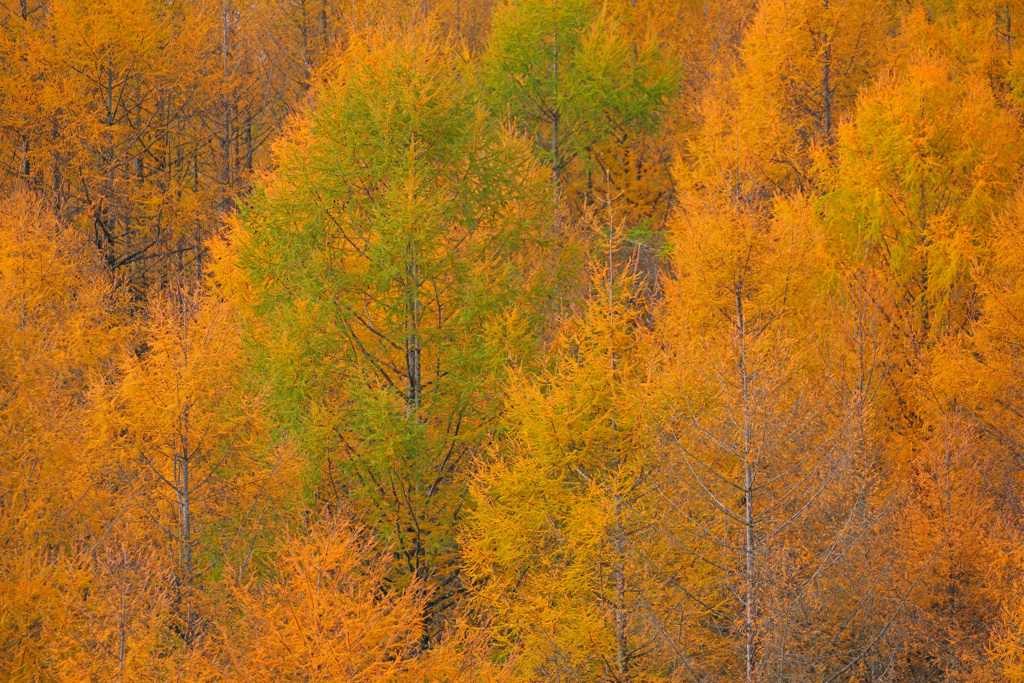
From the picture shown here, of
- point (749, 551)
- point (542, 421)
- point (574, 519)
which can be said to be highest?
point (542, 421)

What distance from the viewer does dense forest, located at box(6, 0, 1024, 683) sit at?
1134cm

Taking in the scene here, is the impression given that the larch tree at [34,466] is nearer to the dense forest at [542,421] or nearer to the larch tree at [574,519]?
the dense forest at [542,421]

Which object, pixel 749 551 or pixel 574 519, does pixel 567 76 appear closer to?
pixel 574 519

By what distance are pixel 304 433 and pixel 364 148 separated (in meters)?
4.14

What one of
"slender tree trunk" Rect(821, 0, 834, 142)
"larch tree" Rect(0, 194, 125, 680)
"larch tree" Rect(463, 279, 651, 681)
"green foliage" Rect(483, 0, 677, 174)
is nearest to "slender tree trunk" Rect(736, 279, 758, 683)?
"larch tree" Rect(463, 279, 651, 681)

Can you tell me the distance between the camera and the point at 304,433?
520 inches

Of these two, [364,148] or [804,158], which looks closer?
[364,148]

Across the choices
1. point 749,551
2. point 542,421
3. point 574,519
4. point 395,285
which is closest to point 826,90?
point 395,285

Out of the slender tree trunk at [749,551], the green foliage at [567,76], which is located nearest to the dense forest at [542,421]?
the slender tree trunk at [749,551]

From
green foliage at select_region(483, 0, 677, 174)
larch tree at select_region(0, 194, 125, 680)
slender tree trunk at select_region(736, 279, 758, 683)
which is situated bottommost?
larch tree at select_region(0, 194, 125, 680)

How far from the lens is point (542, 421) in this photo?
11914mm

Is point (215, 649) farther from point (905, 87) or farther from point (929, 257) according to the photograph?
point (905, 87)

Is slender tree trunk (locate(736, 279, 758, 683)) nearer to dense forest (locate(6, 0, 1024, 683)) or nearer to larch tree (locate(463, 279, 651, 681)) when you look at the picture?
dense forest (locate(6, 0, 1024, 683))

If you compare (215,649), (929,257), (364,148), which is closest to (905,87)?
(929,257)
